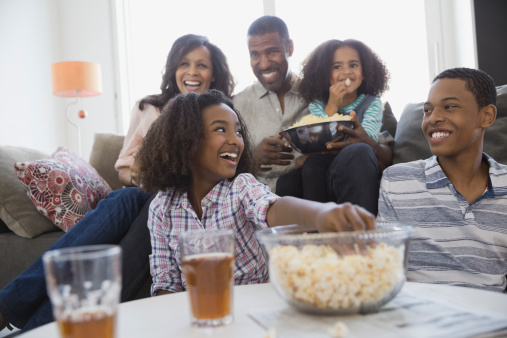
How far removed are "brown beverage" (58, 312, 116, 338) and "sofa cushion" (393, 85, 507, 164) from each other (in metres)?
1.69

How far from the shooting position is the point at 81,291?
0.51m

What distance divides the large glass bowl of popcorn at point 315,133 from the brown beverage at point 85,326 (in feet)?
3.96

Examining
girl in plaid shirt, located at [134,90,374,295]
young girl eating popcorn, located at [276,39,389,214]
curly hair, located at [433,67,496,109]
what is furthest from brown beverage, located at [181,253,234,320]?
curly hair, located at [433,67,496,109]

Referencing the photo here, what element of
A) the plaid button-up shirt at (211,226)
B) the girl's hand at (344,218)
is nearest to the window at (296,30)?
the plaid button-up shirt at (211,226)

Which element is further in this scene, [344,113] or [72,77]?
[72,77]

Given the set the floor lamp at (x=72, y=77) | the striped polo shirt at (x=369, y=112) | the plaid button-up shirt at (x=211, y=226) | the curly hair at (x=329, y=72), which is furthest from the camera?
the floor lamp at (x=72, y=77)

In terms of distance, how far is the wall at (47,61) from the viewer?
4293 mm

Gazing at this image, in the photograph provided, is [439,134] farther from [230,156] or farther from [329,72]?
[329,72]

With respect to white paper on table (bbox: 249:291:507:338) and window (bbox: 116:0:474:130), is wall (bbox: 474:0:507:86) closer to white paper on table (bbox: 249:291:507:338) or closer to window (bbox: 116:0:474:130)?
window (bbox: 116:0:474:130)

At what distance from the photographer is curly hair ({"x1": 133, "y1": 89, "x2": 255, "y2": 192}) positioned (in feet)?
4.44

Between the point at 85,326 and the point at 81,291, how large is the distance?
1.4 inches

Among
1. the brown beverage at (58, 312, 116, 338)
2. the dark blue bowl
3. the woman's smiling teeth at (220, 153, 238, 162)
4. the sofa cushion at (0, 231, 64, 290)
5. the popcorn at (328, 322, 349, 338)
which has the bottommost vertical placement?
the sofa cushion at (0, 231, 64, 290)

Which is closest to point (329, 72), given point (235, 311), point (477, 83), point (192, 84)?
point (192, 84)

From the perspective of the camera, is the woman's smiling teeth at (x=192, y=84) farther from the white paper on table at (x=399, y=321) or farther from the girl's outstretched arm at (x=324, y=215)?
the white paper on table at (x=399, y=321)
